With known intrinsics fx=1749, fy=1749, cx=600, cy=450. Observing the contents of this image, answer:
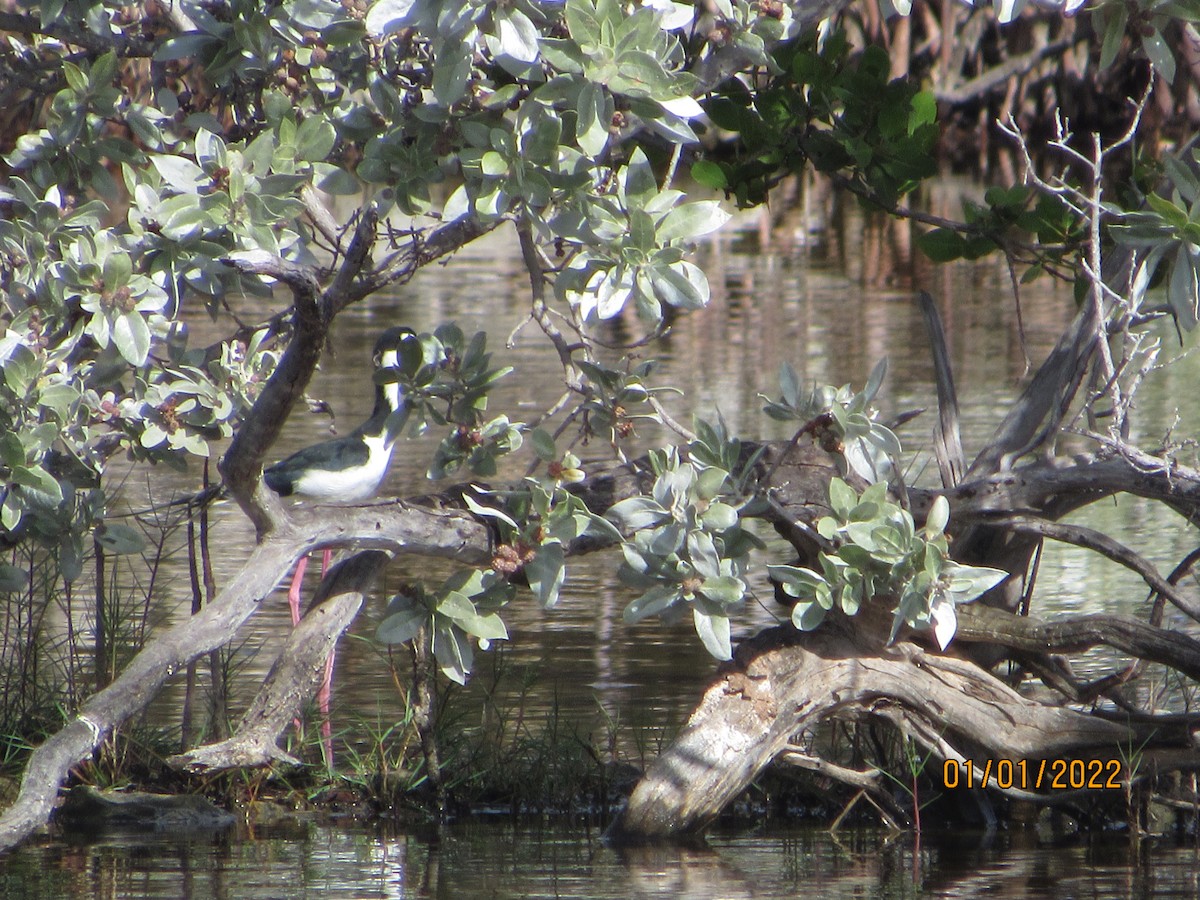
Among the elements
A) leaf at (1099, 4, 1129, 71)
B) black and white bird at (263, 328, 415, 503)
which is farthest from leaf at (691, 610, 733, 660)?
leaf at (1099, 4, 1129, 71)

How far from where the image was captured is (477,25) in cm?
369

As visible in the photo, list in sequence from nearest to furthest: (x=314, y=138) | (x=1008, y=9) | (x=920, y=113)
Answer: (x=314, y=138), (x=1008, y=9), (x=920, y=113)

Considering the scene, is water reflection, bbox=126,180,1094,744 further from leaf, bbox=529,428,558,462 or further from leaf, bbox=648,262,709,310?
leaf, bbox=648,262,709,310

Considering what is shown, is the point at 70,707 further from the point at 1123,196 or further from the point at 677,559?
the point at 1123,196

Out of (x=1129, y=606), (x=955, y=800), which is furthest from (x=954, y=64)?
(x=955, y=800)

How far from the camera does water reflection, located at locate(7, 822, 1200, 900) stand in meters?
4.54

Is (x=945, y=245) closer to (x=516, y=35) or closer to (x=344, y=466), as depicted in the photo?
(x=344, y=466)

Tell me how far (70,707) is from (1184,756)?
3.42 meters

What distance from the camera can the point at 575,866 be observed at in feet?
15.7

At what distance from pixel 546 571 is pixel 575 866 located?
87cm

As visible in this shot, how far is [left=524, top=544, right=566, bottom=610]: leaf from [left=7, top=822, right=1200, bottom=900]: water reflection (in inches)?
30.1

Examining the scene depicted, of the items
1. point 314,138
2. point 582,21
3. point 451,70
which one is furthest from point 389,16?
point 314,138

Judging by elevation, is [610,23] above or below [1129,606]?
above

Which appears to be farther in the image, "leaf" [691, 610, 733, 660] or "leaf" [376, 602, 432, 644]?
"leaf" [376, 602, 432, 644]
